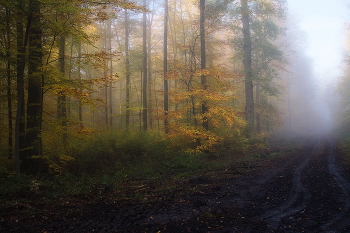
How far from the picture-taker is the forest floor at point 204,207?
13.8ft

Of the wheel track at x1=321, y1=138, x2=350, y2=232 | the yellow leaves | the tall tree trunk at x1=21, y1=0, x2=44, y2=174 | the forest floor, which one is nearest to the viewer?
the wheel track at x1=321, y1=138, x2=350, y2=232

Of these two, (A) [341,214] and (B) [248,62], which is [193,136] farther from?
(B) [248,62]

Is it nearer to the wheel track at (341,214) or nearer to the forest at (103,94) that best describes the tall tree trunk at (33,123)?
the forest at (103,94)

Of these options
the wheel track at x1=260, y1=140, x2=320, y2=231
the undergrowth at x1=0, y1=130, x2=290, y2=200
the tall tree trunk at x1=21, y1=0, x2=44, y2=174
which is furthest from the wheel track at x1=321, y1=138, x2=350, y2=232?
the tall tree trunk at x1=21, y1=0, x2=44, y2=174

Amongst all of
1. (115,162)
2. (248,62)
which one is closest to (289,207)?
(115,162)

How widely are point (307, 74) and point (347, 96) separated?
12.8 meters

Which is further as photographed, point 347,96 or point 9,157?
point 347,96

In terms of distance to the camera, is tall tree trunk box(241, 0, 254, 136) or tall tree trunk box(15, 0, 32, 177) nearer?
tall tree trunk box(15, 0, 32, 177)

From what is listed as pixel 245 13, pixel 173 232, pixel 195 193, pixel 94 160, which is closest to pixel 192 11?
pixel 245 13

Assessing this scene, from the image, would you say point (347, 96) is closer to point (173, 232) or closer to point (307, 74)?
point (307, 74)

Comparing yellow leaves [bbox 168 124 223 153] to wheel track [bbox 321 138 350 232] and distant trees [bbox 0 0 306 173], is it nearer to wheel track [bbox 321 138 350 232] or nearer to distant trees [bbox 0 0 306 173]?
distant trees [bbox 0 0 306 173]

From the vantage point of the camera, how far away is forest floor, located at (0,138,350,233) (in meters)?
4.20

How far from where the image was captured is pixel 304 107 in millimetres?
40250

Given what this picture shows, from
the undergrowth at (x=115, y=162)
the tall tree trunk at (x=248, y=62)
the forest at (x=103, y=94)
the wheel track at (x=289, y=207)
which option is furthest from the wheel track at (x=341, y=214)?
the tall tree trunk at (x=248, y=62)
